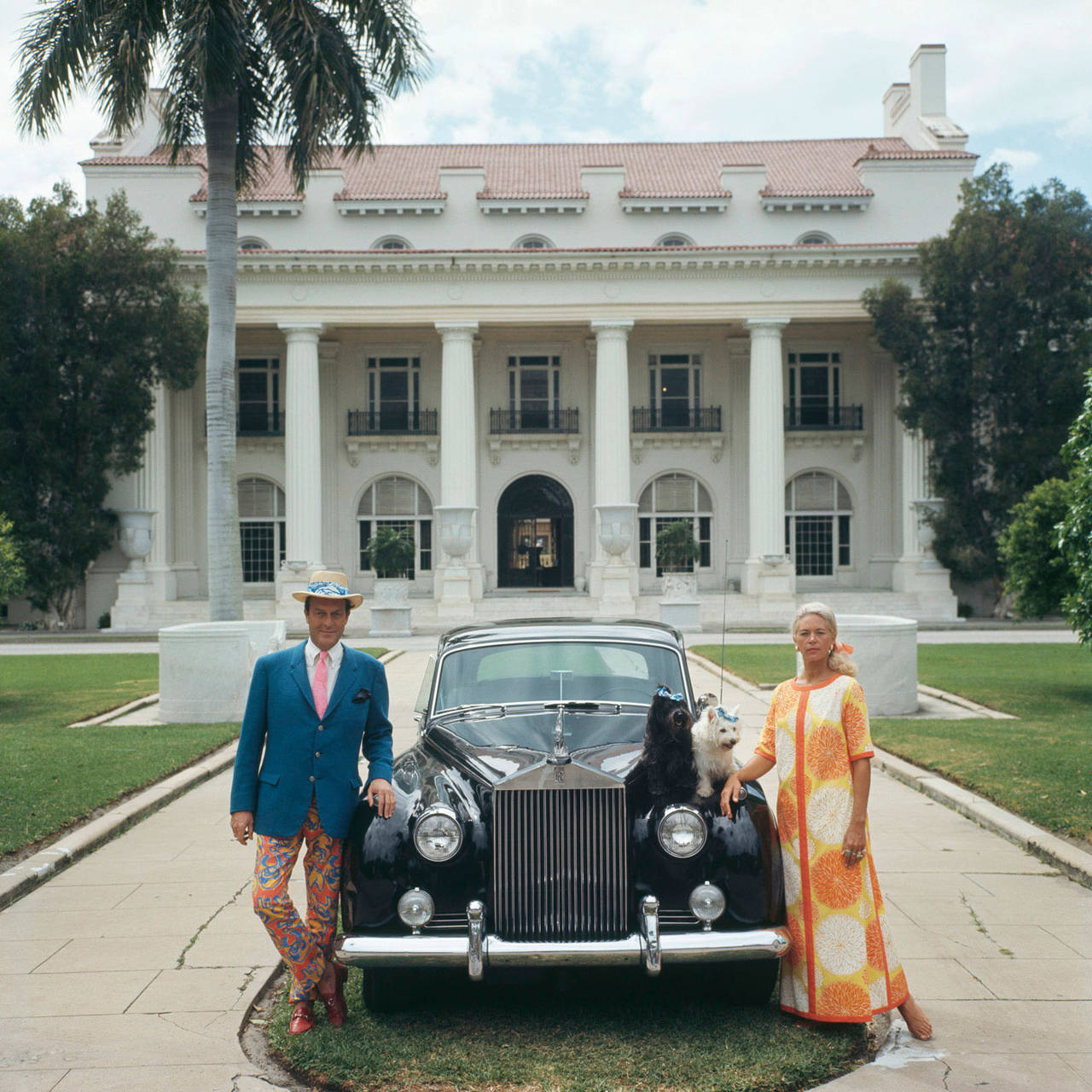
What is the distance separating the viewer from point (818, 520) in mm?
37438

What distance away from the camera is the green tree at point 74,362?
1139 inches

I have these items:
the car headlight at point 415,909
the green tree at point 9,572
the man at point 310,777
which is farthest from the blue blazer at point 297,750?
the green tree at point 9,572

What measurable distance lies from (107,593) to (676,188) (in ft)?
74.0

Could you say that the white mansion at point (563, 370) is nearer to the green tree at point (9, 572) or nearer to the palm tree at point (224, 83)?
the palm tree at point (224, 83)

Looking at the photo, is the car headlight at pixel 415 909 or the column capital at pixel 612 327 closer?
the car headlight at pixel 415 909

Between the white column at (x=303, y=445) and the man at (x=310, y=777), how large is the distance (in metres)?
28.4

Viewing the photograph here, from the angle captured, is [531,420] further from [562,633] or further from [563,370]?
[562,633]

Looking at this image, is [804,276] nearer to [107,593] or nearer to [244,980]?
[107,593]

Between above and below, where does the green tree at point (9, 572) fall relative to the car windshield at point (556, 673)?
above

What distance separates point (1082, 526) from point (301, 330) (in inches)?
1029

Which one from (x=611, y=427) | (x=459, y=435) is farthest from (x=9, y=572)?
(x=611, y=427)

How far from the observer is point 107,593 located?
32.5 m

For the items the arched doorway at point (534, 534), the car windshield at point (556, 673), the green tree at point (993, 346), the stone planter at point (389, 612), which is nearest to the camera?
the car windshield at point (556, 673)

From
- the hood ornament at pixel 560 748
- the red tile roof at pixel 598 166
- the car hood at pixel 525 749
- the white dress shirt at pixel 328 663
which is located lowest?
the car hood at pixel 525 749
